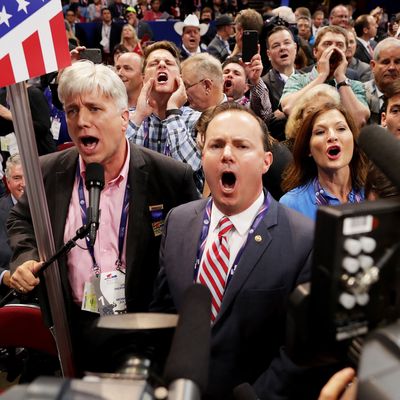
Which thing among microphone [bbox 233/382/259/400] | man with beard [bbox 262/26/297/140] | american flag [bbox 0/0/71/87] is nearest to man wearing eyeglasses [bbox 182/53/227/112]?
man with beard [bbox 262/26/297/140]

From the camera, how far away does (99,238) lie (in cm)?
224

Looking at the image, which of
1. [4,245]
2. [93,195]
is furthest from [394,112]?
[4,245]

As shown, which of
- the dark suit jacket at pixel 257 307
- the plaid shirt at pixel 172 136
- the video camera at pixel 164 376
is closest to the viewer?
the video camera at pixel 164 376

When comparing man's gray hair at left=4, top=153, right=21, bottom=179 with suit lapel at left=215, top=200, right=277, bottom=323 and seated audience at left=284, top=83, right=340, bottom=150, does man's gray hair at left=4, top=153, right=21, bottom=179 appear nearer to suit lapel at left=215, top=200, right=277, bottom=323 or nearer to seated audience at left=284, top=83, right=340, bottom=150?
seated audience at left=284, top=83, right=340, bottom=150

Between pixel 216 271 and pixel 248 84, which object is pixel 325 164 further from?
pixel 248 84

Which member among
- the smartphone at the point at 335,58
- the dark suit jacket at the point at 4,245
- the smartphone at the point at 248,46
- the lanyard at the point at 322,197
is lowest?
the dark suit jacket at the point at 4,245

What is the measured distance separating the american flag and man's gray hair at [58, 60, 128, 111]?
46cm

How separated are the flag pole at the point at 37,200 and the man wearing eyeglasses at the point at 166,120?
1358 mm

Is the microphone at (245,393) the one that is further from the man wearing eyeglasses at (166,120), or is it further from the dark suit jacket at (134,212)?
the man wearing eyeglasses at (166,120)

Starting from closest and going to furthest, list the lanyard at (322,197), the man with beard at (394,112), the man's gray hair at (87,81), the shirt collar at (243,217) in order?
the shirt collar at (243,217)
the man's gray hair at (87,81)
the lanyard at (322,197)
the man with beard at (394,112)

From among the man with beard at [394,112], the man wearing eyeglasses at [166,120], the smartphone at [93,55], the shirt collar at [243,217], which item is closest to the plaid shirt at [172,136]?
the man wearing eyeglasses at [166,120]

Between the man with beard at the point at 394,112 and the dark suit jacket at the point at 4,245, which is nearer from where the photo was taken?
the man with beard at the point at 394,112

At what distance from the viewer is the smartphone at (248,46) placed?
172 inches

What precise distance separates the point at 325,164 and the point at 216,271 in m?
0.96
